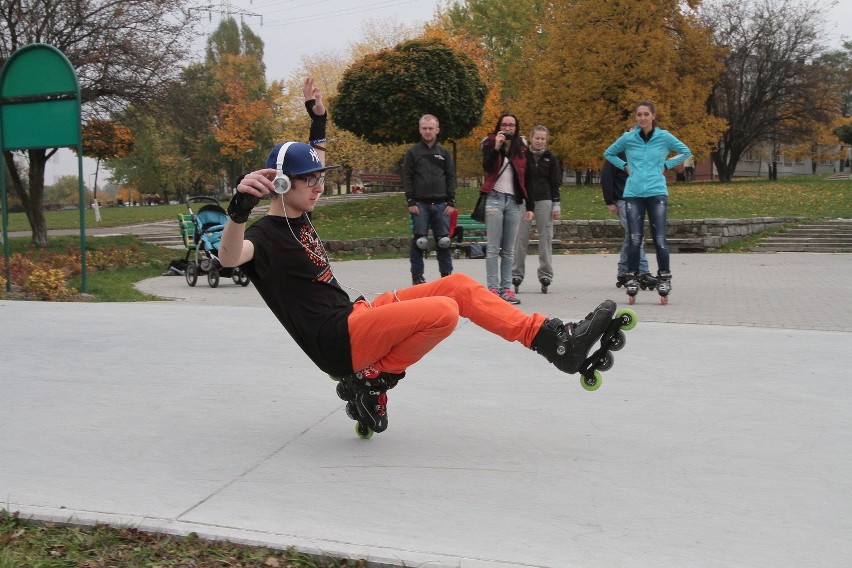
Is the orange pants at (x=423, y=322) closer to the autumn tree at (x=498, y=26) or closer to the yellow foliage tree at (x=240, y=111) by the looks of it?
the yellow foliage tree at (x=240, y=111)

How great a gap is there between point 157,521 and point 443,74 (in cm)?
2482

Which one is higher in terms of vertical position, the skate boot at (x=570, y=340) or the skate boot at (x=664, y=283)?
the skate boot at (x=570, y=340)

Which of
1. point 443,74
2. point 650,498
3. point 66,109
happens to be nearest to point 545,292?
point 66,109

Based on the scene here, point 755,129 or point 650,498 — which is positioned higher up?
point 755,129

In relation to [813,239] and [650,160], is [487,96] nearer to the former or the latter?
[813,239]

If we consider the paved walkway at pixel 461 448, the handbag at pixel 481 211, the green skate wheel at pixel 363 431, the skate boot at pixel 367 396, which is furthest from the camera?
the handbag at pixel 481 211

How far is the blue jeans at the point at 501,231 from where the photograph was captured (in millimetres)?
9875

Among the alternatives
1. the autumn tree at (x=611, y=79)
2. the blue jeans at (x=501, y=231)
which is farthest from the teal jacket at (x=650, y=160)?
the autumn tree at (x=611, y=79)

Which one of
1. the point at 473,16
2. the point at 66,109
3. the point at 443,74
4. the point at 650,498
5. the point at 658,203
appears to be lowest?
the point at 650,498

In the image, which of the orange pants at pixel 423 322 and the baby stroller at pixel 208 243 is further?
the baby stroller at pixel 208 243

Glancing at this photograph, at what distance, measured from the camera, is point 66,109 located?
1152 cm

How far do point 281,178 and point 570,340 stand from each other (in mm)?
1507

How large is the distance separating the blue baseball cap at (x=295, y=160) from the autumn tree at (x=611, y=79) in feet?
122

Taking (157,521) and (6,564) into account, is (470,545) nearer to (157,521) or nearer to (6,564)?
(157,521)
